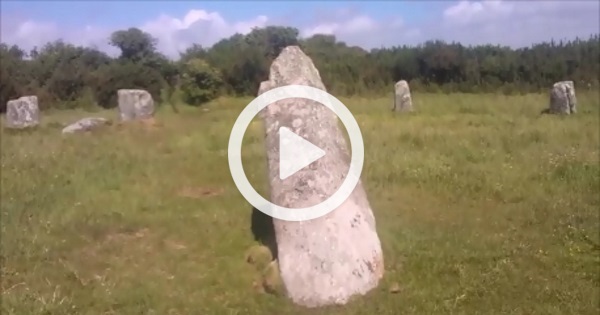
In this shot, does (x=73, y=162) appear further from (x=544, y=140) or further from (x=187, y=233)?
(x=544, y=140)

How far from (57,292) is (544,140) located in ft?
32.1

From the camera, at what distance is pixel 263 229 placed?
27.3ft

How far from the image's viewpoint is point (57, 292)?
6.57 m

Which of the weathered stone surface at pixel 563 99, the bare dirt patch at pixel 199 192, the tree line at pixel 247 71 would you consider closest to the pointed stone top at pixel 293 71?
the bare dirt patch at pixel 199 192

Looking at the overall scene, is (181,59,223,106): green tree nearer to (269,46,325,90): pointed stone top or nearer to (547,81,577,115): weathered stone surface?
(547,81,577,115): weathered stone surface

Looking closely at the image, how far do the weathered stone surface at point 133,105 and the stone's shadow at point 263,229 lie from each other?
1113cm

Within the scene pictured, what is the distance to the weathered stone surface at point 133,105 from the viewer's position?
63.4 feet

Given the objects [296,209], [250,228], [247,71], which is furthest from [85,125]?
[247,71]

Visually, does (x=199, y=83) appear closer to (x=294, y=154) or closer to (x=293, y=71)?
(x=293, y=71)

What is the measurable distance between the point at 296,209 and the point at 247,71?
26941 mm

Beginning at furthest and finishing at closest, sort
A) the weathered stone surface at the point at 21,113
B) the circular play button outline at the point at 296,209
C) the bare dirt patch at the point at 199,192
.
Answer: the weathered stone surface at the point at 21,113, the bare dirt patch at the point at 199,192, the circular play button outline at the point at 296,209

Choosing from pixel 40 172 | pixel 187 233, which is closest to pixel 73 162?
pixel 40 172

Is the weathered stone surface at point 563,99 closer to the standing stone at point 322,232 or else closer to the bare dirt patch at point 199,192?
the bare dirt patch at point 199,192

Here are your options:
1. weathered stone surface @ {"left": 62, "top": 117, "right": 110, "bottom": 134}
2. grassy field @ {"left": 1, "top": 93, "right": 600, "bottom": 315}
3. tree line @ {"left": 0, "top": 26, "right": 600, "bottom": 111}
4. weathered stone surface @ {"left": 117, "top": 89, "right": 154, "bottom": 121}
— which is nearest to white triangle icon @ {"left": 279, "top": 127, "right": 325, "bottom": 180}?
grassy field @ {"left": 1, "top": 93, "right": 600, "bottom": 315}
